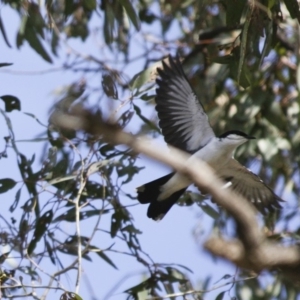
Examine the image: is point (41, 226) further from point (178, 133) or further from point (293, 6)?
point (293, 6)

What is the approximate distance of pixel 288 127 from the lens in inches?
197

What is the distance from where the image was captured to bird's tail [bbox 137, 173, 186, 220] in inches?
144

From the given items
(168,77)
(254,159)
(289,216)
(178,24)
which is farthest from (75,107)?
(178,24)

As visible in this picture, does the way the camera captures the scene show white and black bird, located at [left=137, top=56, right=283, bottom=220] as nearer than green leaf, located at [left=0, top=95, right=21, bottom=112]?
No

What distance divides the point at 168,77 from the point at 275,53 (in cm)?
161

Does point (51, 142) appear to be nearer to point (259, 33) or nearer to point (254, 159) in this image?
point (259, 33)

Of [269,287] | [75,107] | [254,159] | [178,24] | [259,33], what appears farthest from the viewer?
[178,24]

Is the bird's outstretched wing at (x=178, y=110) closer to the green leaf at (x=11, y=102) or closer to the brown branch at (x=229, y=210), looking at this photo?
the green leaf at (x=11, y=102)

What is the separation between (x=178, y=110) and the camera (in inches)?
146

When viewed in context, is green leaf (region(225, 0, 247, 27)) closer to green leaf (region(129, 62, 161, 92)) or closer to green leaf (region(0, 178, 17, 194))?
green leaf (region(129, 62, 161, 92))

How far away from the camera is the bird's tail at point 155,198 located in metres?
3.65

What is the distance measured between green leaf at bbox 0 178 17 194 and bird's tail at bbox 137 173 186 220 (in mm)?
502

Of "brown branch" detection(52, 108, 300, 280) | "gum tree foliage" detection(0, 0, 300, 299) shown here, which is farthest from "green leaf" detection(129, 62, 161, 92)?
"brown branch" detection(52, 108, 300, 280)

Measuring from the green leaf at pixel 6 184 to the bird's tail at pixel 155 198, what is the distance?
502 millimetres
